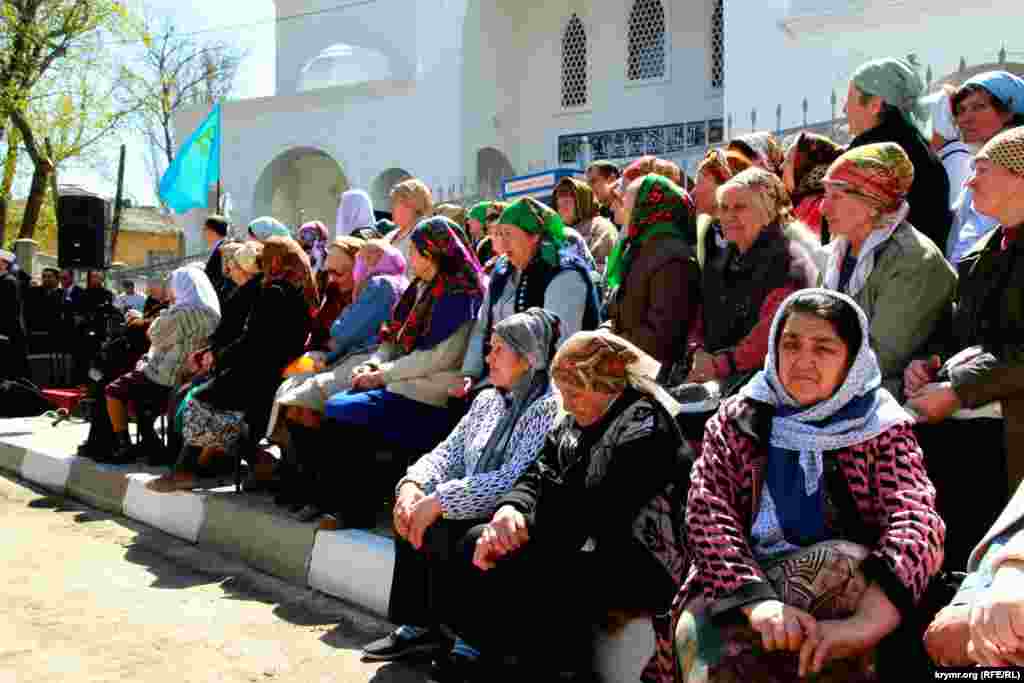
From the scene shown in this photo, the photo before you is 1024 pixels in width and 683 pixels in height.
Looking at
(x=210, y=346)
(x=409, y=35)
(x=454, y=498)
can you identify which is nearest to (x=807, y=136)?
(x=454, y=498)

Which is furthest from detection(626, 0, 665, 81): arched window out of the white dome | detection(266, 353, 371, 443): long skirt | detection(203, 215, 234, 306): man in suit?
detection(266, 353, 371, 443): long skirt

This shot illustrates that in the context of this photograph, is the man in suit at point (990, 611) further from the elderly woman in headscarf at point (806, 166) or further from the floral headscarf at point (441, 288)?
the floral headscarf at point (441, 288)

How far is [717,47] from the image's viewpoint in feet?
63.6

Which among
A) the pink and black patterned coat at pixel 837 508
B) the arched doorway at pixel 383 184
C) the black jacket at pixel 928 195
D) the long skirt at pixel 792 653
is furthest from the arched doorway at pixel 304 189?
the long skirt at pixel 792 653

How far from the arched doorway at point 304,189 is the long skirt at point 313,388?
17684mm

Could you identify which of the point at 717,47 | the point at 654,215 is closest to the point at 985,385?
the point at 654,215

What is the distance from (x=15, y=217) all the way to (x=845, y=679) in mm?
42983

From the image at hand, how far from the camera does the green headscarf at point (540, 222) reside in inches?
203

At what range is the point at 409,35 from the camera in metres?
21.6

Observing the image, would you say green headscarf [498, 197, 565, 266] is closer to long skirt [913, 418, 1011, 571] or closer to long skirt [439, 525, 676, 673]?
long skirt [439, 525, 676, 673]

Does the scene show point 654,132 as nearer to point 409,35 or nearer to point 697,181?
point 409,35

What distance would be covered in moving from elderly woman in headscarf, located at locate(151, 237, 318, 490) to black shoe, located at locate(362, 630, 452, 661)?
2.56 meters

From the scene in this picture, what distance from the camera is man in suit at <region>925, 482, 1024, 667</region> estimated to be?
2.21 meters

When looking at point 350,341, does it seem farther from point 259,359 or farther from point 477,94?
point 477,94
